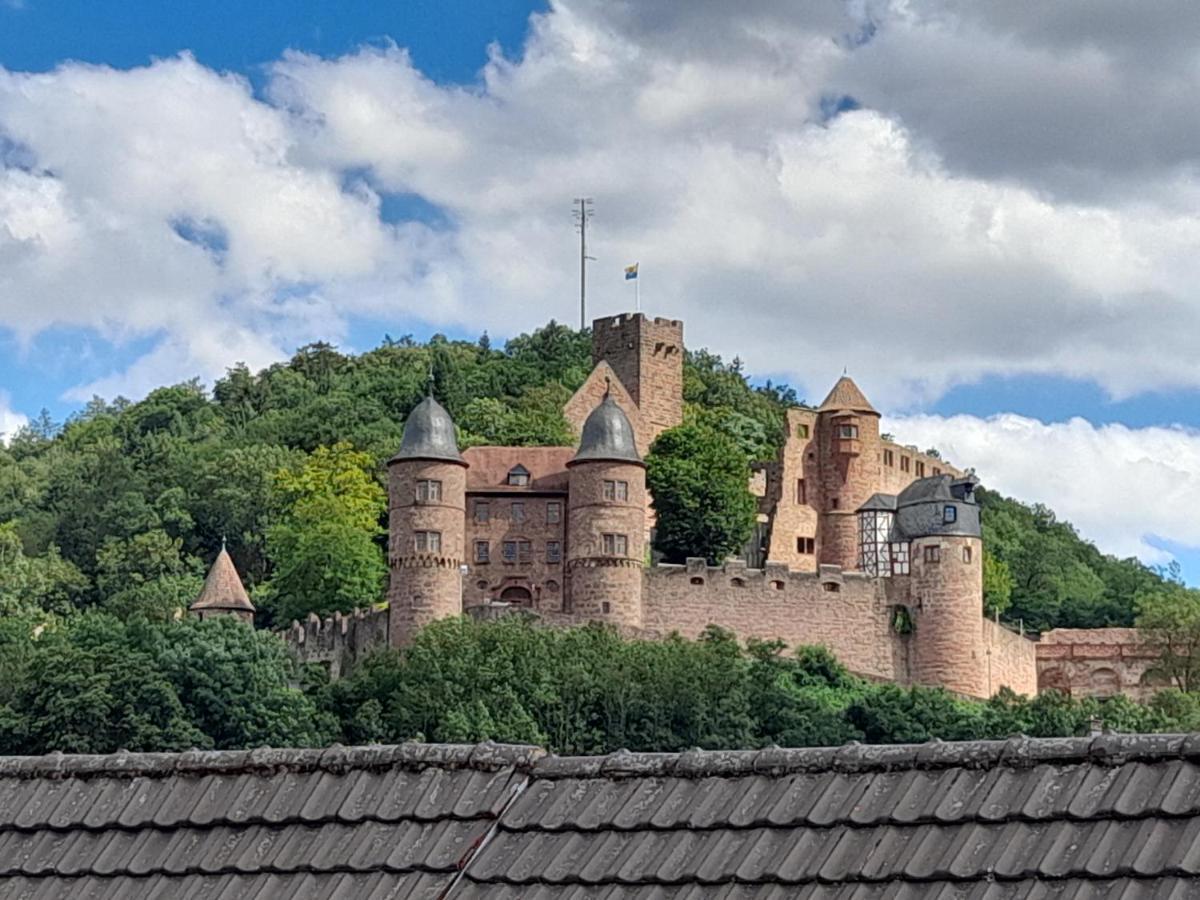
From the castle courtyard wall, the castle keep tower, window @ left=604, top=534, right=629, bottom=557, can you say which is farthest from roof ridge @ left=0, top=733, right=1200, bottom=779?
the castle keep tower

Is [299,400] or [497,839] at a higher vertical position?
[299,400]

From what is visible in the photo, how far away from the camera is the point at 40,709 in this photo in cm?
6669

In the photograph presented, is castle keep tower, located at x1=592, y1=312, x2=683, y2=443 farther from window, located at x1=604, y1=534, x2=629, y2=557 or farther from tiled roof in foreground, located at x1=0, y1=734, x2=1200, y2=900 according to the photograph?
tiled roof in foreground, located at x1=0, y1=734, x2=1200, y2=900

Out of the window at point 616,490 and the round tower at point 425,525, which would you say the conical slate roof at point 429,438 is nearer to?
the round tower at point 425,525

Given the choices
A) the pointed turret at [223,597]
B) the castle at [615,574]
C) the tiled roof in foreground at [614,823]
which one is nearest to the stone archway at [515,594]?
the castle at [615,574]

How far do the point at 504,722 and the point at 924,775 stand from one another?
54.7 meters

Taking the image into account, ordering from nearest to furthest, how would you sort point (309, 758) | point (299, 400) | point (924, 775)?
1. point (924, 775)
2. point (309, 758)
3. point (299, 400)

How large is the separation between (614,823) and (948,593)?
208ft

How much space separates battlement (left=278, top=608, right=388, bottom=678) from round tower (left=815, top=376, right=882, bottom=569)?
16.6 meters

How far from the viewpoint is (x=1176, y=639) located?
3189 inches

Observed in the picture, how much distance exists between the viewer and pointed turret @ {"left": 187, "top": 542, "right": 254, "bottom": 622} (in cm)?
7869

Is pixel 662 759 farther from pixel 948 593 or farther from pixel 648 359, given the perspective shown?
pixel 648 359

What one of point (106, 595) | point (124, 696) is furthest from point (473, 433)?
point (124, 696)

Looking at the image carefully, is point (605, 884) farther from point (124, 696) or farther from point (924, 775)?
point (124, 696)
